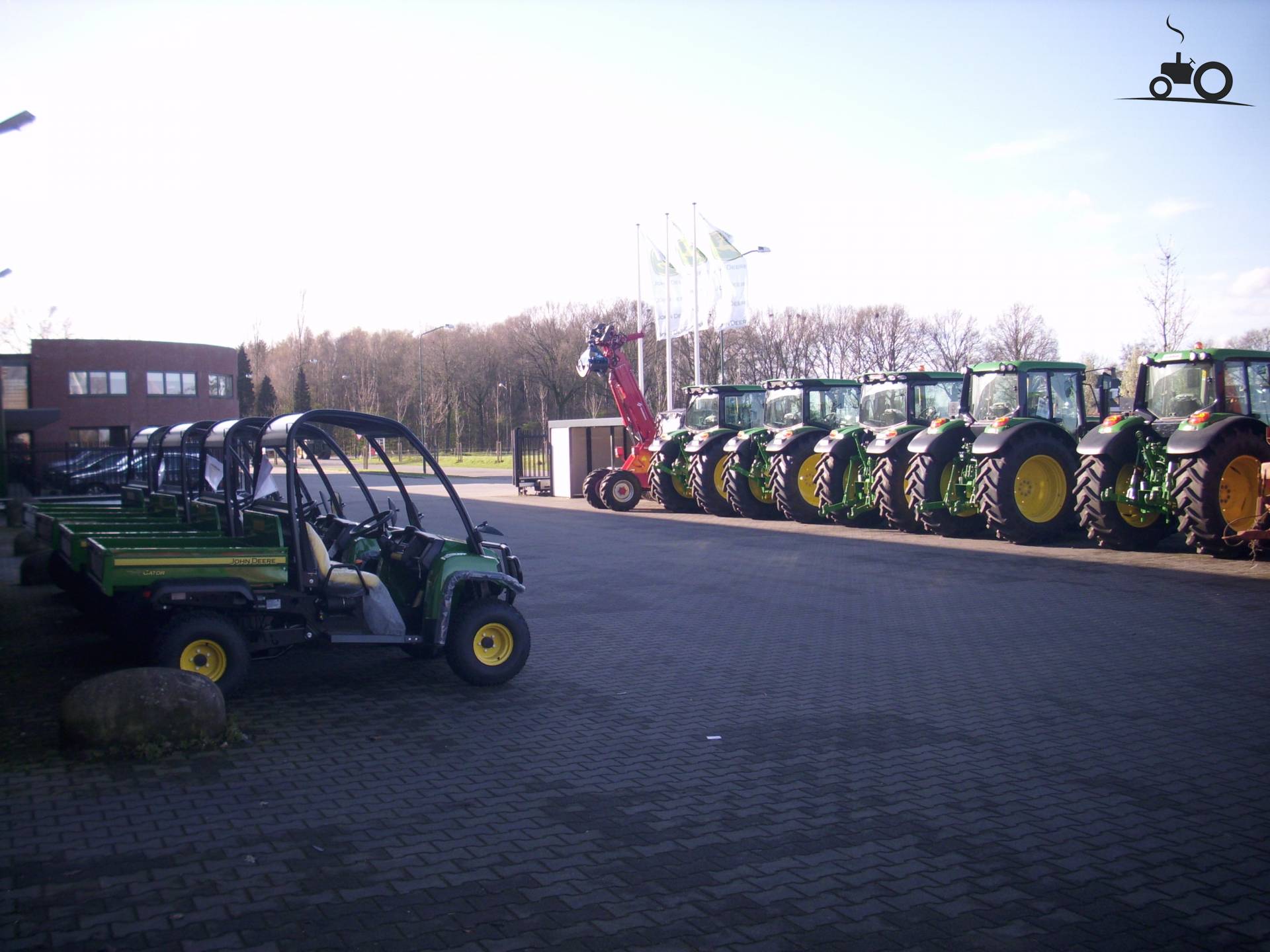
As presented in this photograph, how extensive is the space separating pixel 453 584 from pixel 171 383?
154ft

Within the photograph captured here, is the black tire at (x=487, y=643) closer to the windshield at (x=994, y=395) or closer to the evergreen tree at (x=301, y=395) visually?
the windshield at (x=994, y=395)

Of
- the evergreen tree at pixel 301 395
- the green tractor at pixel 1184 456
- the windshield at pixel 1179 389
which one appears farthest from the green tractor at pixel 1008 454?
the evergreen tree at pixel 301 395

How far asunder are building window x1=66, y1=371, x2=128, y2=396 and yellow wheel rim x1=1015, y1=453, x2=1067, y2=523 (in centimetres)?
4350

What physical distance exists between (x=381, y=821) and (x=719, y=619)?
19.4ft

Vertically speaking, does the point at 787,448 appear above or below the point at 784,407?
below

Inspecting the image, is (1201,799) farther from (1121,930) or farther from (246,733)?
(246,733)

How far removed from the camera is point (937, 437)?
17125 mm

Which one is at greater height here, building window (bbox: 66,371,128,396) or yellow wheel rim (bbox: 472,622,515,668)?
building window (bbox: 66,371,128,396)

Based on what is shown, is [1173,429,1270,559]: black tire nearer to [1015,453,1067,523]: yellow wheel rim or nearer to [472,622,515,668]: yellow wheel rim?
[1015,453,1067,523]: yellow wheel rim

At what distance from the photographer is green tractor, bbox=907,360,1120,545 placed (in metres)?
16.1

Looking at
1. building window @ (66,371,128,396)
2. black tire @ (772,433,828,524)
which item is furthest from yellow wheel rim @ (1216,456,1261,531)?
building window @ (66,371,128,396)

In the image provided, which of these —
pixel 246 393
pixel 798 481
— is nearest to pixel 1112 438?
pixel 798 481

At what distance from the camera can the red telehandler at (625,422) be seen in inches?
1028

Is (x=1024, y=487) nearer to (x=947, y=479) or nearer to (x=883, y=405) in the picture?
(x=947, y=479)
